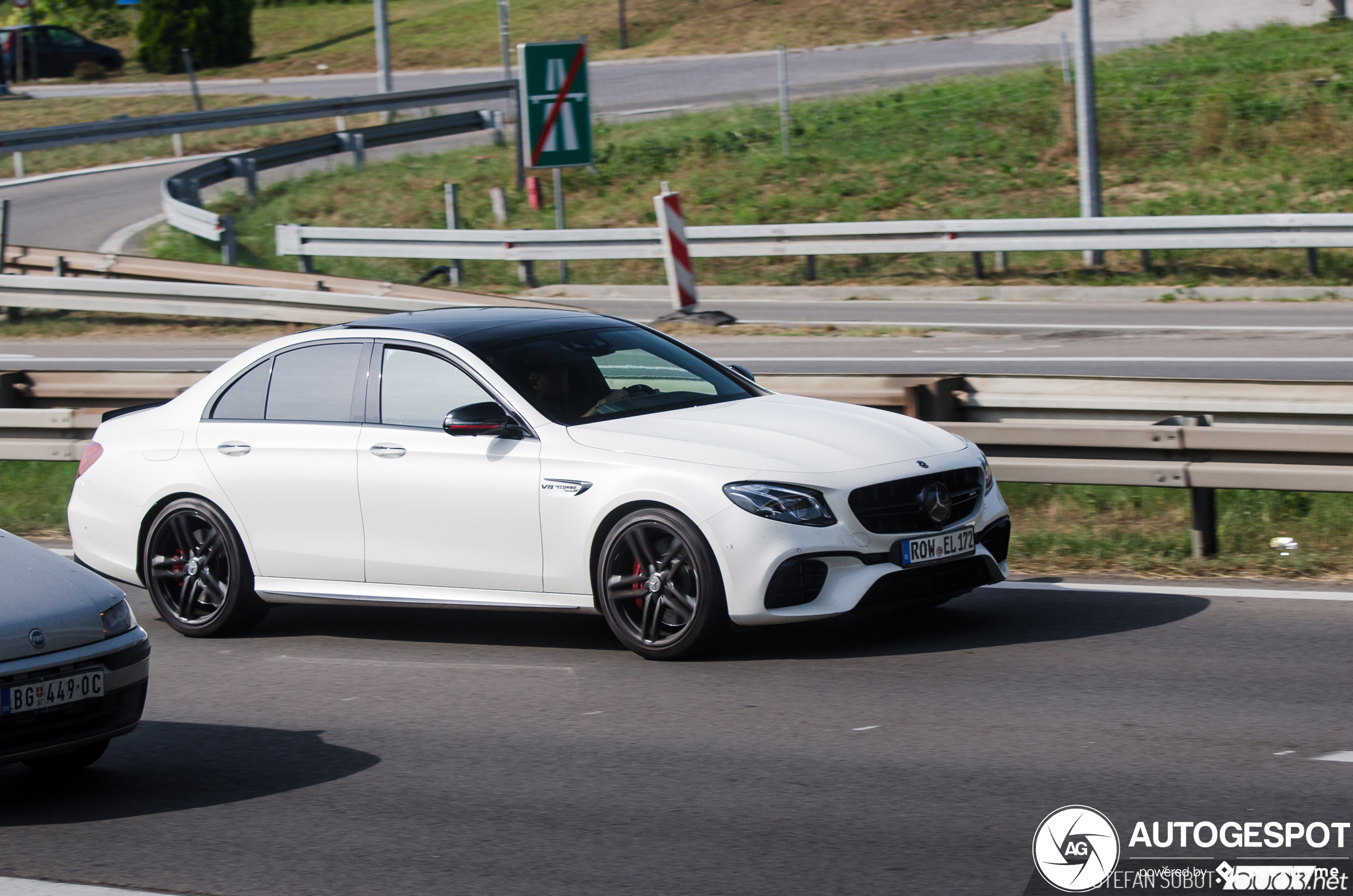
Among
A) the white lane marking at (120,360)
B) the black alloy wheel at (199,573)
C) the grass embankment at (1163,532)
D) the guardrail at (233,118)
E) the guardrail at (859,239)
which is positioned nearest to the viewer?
the black alloy wheel at (199,573)

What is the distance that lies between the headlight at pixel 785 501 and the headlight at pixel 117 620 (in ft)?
7.72

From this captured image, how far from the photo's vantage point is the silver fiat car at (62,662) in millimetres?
5508

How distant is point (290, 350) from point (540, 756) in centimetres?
318

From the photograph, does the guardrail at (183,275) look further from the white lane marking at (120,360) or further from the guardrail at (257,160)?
the guardrail at (257,160)

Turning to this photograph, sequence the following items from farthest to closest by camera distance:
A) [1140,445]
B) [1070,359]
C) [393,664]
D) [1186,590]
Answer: [1070,359], [1140,445], [1186,590], [393,664]

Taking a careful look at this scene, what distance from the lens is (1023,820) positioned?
511 cm

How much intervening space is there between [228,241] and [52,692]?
18.5m

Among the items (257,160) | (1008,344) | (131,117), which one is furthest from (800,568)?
(131,117)

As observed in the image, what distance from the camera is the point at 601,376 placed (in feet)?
26.2

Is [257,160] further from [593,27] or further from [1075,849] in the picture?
[593,27]

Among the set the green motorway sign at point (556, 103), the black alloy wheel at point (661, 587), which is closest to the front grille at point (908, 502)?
the black alloy wheel at point (661, 587)

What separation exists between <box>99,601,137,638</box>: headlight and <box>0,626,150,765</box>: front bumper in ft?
0.07

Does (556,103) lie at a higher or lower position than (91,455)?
higher

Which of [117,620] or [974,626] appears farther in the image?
[974,626]
